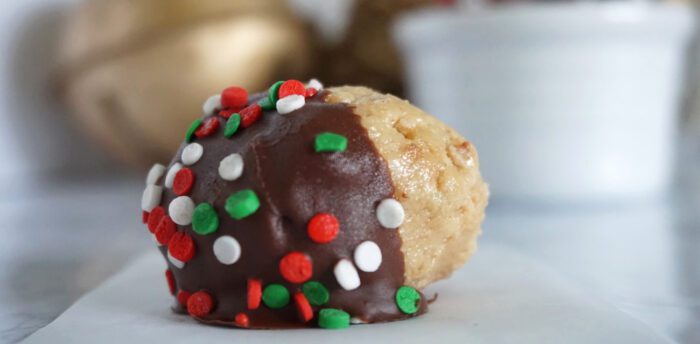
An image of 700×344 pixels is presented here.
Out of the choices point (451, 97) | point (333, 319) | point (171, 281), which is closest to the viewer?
point (333, 319)

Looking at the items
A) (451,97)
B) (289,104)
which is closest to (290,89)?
(289,104)

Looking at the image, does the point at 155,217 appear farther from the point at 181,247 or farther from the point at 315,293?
the point at 315,293

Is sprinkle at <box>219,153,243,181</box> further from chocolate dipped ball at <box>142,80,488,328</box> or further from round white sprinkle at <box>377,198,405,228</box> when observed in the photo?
round white sprinkle at <box>377,198,405,228</box>

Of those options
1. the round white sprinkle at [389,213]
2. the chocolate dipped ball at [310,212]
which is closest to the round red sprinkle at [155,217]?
the chocolate dipped ball at [310,212]

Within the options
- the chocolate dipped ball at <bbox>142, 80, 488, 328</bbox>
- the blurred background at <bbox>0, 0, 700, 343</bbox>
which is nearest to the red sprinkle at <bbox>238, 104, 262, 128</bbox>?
the chocolate dipped ball at <bbox>142, 80, 488, 328</bbox>

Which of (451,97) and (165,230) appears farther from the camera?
(451,97)

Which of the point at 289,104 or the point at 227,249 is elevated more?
the point at 289,104

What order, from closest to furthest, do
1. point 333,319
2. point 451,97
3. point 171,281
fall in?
1. point 333,319
2. point 171,281
3. point 451,97
